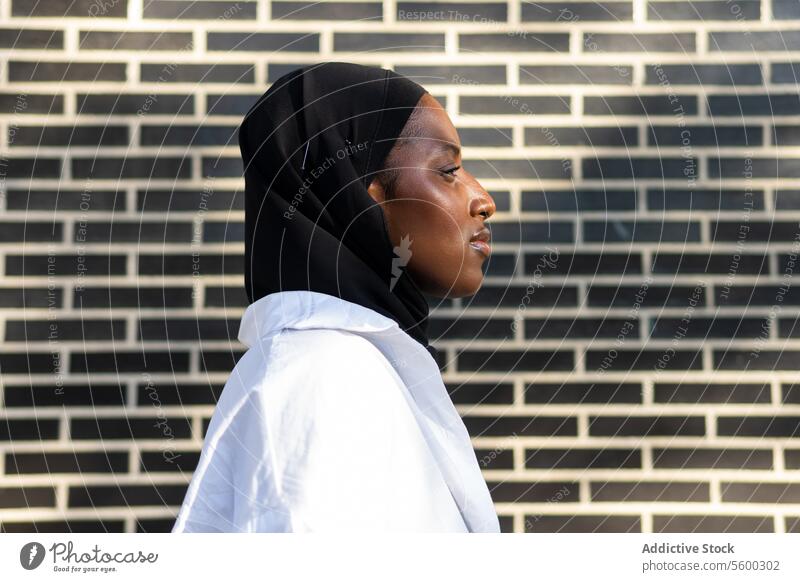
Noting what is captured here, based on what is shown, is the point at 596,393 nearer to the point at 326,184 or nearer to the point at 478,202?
the point at 478,202

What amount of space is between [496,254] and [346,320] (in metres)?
1.21

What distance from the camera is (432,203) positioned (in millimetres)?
1736

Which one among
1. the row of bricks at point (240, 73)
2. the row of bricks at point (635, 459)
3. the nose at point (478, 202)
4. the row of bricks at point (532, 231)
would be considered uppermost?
the row of bricks at point (240, 73)

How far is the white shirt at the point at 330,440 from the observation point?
1.38 metres

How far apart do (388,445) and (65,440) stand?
1594 mm

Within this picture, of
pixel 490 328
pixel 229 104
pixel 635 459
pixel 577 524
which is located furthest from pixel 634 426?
pixel 229 104

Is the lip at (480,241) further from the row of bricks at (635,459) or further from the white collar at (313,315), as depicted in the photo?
the row of bricks at (635,459)

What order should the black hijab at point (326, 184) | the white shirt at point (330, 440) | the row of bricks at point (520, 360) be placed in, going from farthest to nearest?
the row of bricks at point (520, 360) < the black hijab at point (326, 184) < the white shirt at point (330, 440)

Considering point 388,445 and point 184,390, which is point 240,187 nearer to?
point 184,390

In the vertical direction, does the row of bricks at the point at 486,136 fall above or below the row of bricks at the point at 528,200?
above

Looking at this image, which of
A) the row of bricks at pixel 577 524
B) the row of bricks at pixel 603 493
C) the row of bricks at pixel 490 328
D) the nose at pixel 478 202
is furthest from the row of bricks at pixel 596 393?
the nose at pixel 478 202

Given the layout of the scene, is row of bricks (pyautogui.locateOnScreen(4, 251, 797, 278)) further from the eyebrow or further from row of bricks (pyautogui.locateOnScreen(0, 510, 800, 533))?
the eyebrow

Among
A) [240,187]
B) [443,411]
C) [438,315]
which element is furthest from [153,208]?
[443,411]

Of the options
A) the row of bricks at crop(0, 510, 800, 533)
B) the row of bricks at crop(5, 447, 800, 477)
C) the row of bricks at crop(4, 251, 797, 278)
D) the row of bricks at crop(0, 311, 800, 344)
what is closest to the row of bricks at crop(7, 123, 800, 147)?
the row of bricks at crop(4, 251, 797, 278)
